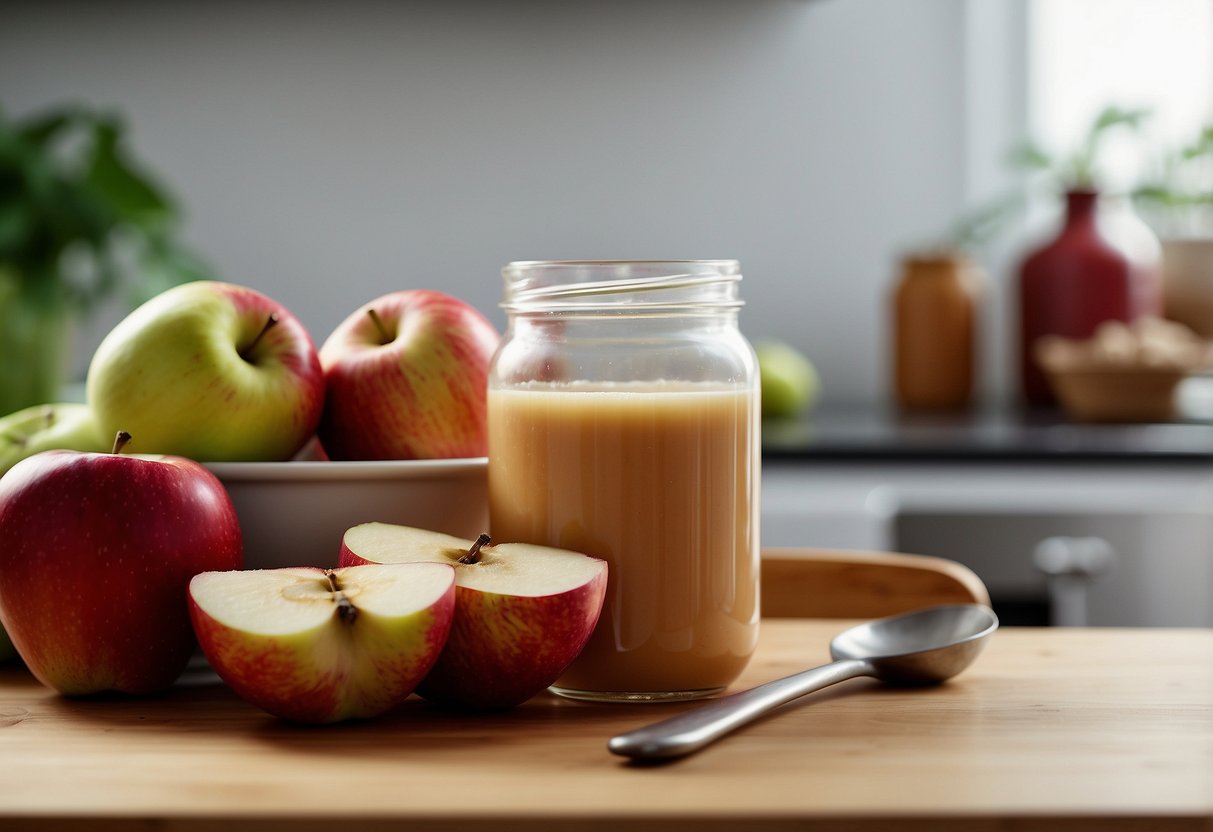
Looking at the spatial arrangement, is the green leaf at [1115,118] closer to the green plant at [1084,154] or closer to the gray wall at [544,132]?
the green plant at [1084,154]

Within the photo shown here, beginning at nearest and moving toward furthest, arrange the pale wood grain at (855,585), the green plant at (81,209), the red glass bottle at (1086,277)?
the pale wood grain at (855,585) < the green plant at (81,209) < the red glass bottle at (1086,277)

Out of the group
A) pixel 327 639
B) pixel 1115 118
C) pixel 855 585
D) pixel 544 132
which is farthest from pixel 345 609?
pixel 1115 118

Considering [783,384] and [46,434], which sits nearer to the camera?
[46,434]

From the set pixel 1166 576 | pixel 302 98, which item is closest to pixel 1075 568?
pixel 1166 576

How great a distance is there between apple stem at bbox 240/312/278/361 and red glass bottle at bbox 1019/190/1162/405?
73.8 inches

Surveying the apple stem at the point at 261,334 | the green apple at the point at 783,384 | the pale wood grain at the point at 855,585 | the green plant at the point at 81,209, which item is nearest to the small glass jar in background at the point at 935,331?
the green apple at the point at 783,384

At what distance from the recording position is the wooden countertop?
47cm

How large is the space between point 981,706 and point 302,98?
2140 millimetres

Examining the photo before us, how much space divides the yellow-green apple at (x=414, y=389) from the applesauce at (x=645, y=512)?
86mm

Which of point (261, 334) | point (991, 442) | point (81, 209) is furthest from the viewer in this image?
point (81, 209)

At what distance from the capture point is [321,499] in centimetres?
71

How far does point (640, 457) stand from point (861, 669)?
0.16 metres

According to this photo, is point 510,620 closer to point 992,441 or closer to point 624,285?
point 624,285

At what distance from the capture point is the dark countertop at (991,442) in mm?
1743
